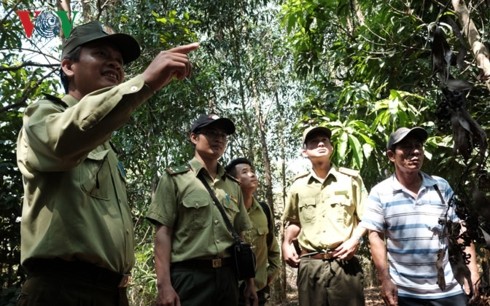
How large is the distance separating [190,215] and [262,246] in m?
1.30

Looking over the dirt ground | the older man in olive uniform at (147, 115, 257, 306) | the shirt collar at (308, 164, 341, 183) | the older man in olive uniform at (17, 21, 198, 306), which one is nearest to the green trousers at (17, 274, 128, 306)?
the older man in olive uniform at (17, 21, 198, 306)

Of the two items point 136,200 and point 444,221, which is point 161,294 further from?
point 136,200

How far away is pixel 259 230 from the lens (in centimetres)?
394

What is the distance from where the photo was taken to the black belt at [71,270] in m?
1.53

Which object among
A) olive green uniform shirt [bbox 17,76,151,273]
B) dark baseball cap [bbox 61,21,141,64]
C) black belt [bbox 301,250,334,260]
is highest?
dark baseball cap [bbox 61,21,141,64]

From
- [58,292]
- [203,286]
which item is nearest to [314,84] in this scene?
[203,286]

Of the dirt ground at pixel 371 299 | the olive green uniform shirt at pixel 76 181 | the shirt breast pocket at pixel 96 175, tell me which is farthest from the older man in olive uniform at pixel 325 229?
the dirt ground at pixel 371 299

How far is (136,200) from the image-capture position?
6605mm

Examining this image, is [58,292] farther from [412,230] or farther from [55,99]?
[412,230]

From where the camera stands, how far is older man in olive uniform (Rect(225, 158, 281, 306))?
388 cm

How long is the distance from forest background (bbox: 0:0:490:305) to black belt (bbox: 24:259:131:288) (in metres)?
1.13

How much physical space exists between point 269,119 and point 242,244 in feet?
40.6

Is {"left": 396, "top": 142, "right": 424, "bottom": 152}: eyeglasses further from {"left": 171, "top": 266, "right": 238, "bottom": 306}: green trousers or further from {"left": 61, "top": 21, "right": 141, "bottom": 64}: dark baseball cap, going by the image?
{"left": 61, "top": 21, "right": 141, "bottom": 64}: dark baseball cap

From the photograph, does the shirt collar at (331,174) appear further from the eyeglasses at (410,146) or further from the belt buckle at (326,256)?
the eyeglasses at (410,146)
